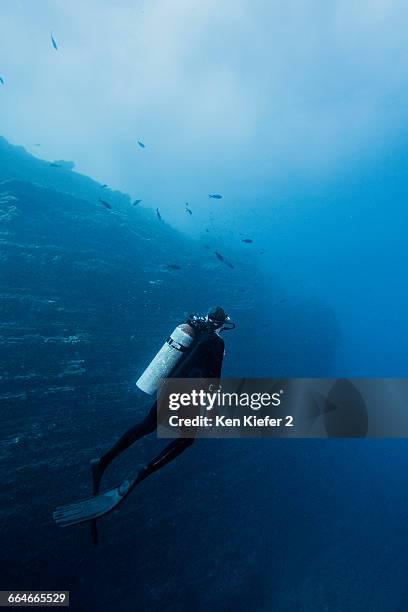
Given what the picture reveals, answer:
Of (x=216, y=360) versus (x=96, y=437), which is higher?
(x=96, y=437)

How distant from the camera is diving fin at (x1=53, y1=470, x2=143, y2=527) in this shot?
495cm

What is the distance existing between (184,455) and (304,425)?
11.1 m

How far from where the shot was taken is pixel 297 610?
16766mm

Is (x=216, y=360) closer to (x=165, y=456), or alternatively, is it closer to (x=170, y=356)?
(x=170, y=356)

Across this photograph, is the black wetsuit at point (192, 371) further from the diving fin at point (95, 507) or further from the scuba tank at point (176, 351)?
the diving fin at point (95, 507)

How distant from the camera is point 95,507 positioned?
16.9 ft

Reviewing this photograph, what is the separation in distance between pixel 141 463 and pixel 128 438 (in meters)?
9.28

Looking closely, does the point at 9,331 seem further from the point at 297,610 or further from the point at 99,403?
the point at 297,610

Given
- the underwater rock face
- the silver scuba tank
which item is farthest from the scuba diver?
the underwater rock face

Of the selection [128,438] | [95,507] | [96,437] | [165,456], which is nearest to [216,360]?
[165,456]

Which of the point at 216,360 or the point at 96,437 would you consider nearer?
the point at 216,360

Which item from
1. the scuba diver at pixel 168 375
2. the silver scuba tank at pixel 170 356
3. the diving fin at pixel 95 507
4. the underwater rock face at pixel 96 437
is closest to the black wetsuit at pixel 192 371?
the scuba diver at pixel 168 375

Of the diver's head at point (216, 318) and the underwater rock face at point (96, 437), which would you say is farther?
the underwater rock face at point (96, 437)

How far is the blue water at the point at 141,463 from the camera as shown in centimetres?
1091
